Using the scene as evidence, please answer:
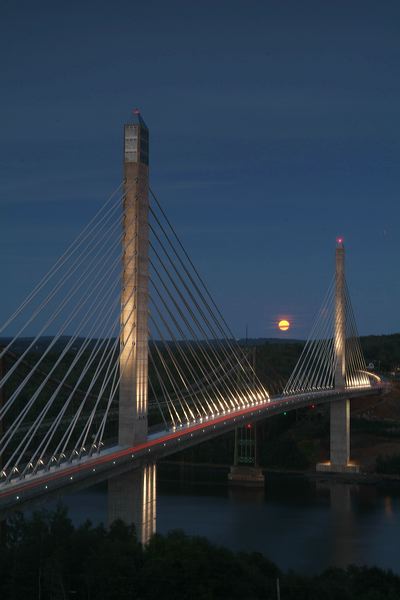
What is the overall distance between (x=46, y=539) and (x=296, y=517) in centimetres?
1778

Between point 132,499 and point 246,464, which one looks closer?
point 132,499

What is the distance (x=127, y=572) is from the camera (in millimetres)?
18328

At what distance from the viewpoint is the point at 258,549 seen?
28.7m

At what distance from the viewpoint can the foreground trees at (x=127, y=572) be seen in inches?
710

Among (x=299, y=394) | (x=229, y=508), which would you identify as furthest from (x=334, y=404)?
(x=229, y=508)

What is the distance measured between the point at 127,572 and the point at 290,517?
58.1 feet

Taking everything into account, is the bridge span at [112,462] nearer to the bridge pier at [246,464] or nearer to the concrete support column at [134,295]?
the concrete support column at [134,295]

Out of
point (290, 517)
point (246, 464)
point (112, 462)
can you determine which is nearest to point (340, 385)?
point (246, 464)

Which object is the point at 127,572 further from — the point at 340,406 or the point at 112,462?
the point at 340,406

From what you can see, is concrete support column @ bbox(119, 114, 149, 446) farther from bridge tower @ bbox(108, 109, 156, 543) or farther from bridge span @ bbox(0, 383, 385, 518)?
bridge span @ bbox(0, 383, 385, 518)

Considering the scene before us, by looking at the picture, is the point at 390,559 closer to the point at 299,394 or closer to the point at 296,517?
the point at 296,517

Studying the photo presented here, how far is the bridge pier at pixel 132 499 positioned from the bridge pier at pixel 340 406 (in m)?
25.9

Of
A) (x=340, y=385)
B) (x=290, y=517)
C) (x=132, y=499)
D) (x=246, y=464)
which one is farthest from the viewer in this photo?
(x=340, y=385)

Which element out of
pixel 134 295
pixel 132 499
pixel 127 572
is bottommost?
pixel 127 572
